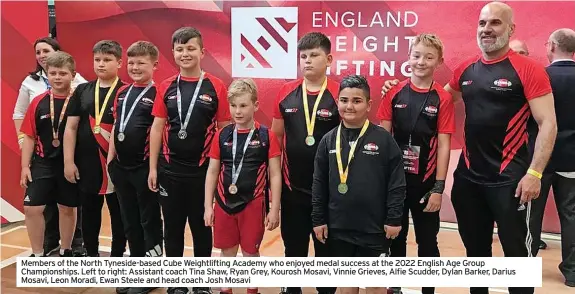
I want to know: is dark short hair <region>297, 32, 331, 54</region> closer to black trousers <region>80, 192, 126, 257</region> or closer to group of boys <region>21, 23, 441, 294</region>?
group of boys <region>21, 23, 441, 294</region>

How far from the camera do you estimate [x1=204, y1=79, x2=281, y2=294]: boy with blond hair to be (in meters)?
2.76

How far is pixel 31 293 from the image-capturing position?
324 centimetres

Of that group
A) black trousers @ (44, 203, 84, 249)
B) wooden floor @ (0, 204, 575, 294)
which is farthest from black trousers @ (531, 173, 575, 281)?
black trousers @ (44, 203, 84, 249)

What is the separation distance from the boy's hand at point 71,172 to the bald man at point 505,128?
249cm

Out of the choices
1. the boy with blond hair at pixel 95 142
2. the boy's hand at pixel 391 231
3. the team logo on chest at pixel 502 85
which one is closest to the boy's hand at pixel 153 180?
the boy with blond hair at pixel 95 142

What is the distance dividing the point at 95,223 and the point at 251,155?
1385 millimetres

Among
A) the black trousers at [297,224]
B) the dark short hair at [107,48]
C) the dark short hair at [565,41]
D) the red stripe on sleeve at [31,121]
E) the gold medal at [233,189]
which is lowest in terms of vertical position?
the black trousers at [297,224]

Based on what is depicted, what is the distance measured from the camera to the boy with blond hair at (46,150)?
11.4 ft

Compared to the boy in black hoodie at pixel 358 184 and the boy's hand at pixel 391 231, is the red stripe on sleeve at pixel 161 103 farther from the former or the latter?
the boy's hand at pixel 391 231

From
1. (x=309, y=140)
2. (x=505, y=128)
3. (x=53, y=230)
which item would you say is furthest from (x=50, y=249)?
(x=505, y=128)

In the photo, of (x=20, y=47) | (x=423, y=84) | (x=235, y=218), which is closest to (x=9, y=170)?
(x=20, y=47)

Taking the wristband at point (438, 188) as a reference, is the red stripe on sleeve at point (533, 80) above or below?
above

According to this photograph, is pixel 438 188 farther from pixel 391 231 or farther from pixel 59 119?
pixel 59 119

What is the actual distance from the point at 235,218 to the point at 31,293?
154cm
